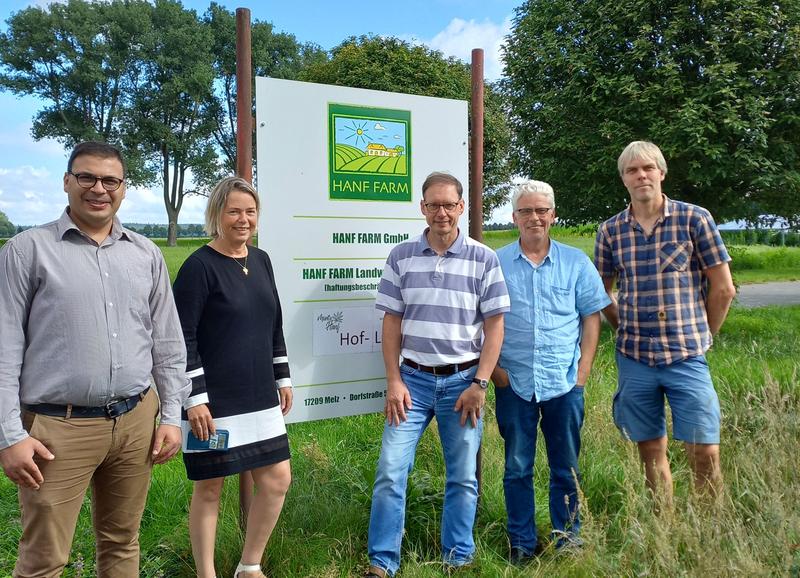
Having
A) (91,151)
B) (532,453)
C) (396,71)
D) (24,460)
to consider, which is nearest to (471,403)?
(532,453)

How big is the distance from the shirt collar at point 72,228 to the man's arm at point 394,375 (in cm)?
141

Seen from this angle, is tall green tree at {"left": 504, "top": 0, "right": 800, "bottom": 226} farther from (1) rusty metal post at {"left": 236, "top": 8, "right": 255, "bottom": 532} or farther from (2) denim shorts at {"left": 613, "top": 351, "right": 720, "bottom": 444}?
(1) rusty metal post at {"left": 236, "top": 8, "right": 255, "bottom": 532}

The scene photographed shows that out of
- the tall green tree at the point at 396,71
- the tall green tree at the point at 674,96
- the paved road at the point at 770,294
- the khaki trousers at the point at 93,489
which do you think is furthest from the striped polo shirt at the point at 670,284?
the tall green tree at the point at 396,71

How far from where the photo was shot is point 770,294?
19656mm

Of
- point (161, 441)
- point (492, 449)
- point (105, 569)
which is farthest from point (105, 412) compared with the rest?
point (492, 449)

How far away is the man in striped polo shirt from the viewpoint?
135 inches

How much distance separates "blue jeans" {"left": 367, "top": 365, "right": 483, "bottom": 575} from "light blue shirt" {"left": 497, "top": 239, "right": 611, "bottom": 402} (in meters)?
0.29

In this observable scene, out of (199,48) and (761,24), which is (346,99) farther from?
(199,48)

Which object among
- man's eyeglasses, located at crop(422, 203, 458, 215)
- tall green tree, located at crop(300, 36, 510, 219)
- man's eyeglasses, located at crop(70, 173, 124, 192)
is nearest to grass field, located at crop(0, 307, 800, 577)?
man's eyeglasses, located at crop(422, 203, 458, 215)

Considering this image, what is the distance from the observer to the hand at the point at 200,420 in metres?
2.94

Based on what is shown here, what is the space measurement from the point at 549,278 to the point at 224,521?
2366mm

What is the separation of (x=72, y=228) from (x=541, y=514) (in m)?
3.15

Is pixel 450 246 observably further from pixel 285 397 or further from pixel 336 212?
pixel 285 397

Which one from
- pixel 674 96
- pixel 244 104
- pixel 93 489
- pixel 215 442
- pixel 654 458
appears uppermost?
pixel 674 96
